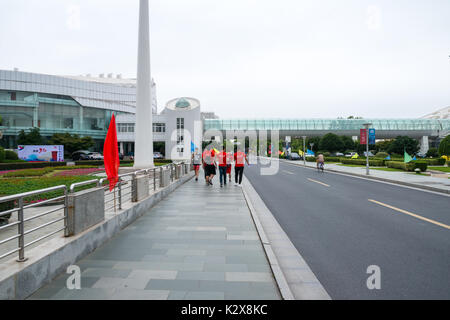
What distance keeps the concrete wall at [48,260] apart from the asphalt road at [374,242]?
3.52 meters

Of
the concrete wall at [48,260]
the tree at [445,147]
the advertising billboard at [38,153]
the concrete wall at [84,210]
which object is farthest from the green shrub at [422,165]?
the advertising billboard at [38,153]

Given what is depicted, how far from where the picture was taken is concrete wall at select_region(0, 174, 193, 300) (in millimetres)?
3219

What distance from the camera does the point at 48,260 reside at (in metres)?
3.80

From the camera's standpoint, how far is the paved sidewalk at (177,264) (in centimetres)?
356

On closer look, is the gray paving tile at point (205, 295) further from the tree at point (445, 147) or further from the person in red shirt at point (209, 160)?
the tree at point (445, 147)

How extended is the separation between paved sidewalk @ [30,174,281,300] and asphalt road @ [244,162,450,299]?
3.12 ft

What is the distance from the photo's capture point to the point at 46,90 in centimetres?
5850

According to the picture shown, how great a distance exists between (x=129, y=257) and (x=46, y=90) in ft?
213

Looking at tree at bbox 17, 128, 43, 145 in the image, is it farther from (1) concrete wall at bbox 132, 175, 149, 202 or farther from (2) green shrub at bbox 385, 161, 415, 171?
(2) green shrub at bbox 385, 161, 415, 171

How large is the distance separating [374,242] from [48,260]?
5291 millimetres

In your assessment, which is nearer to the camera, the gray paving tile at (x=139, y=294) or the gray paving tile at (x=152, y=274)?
the gray paving tile at (x=139, y=294)

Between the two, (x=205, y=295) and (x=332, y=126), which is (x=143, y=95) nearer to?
(x=205, y=295)
